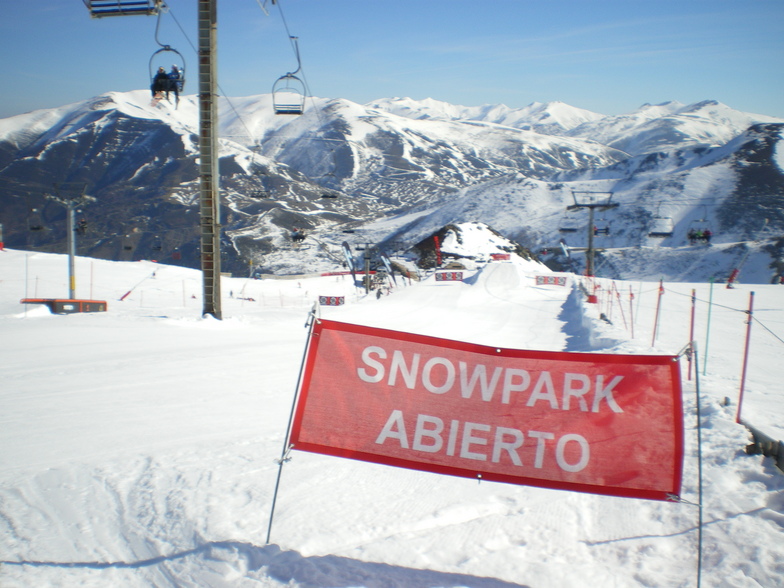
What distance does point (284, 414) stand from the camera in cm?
738

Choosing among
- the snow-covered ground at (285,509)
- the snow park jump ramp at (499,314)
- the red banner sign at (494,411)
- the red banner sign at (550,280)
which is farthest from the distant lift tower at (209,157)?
the red banner sign at (550,280)

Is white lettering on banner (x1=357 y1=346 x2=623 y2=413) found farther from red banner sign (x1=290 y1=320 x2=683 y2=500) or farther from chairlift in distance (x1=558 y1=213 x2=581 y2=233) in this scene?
chairlift in distance (x1=558 y1=213 x2=581 y2=233)

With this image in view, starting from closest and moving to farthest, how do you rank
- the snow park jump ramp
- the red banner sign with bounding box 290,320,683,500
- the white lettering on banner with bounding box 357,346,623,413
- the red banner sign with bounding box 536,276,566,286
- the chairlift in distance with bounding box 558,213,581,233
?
the red banner sign with bounding box 290,320,683,500
the white lettering on banner with bounding box 357,346,623,413
the snow park jump ramp
the red banner sign with bounding box 536,276,566,286
the chairlift in distance with bounding box 558,213,581,233

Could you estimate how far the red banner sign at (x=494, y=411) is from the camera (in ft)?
12.8

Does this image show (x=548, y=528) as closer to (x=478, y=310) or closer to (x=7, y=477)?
(x=7, y=477)

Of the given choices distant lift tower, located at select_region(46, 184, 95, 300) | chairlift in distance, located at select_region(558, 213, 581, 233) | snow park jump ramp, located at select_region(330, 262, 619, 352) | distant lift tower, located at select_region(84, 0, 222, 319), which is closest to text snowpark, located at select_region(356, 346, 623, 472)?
snow park jump ramp, located at select_region(330, 262, 619, 352)

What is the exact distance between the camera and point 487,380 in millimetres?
4148

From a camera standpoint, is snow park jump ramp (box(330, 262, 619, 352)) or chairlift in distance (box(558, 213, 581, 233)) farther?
chairlift in distance (box(558, 213, 581, 233))

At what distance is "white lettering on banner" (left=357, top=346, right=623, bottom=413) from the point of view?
159 inches

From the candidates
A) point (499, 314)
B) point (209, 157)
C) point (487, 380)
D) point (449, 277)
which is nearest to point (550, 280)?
point (449, 277)

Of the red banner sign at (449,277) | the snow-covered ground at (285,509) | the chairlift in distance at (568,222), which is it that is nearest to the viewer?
the snow-covered ground at (285,509)

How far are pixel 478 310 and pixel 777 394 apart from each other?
60.1ft

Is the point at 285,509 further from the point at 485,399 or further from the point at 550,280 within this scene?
the point at 550,280

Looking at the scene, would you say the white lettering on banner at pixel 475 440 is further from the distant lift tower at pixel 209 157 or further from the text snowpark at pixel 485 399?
the distant lift tower at pixel 209 157
